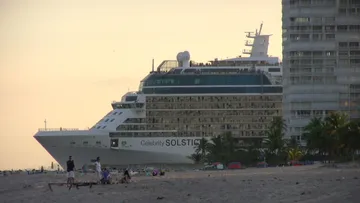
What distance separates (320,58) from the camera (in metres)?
107

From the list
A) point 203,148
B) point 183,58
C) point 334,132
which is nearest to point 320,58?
point 203,148

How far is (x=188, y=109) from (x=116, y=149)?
35.4ft

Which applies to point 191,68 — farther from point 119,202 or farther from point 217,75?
point 119,202

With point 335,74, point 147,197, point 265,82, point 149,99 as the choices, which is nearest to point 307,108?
point 335,74

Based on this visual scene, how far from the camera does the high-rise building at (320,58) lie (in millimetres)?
106688

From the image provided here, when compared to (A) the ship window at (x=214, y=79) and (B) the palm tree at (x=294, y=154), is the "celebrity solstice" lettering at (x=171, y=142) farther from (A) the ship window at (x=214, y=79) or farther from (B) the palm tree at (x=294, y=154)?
(B) the palm tree at (x=294, y=154)

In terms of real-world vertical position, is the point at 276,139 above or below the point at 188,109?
below

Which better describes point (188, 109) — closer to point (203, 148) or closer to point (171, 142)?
point (171, 142)

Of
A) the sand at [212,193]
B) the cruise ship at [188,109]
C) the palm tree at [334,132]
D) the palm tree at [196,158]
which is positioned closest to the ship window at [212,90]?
the cruise ship at [188,109]

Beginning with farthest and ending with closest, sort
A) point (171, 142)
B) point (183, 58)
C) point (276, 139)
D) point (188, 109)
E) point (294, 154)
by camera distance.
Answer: point (183, 58) → point (188, 109) → point (171, 142) → point (276, 139) → point (294, 154)

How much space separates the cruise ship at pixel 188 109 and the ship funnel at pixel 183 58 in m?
0.86

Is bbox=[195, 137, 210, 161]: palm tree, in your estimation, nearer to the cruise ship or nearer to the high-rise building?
the cruise ship

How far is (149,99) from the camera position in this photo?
117812 mm

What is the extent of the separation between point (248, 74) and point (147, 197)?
85781 millimetres
